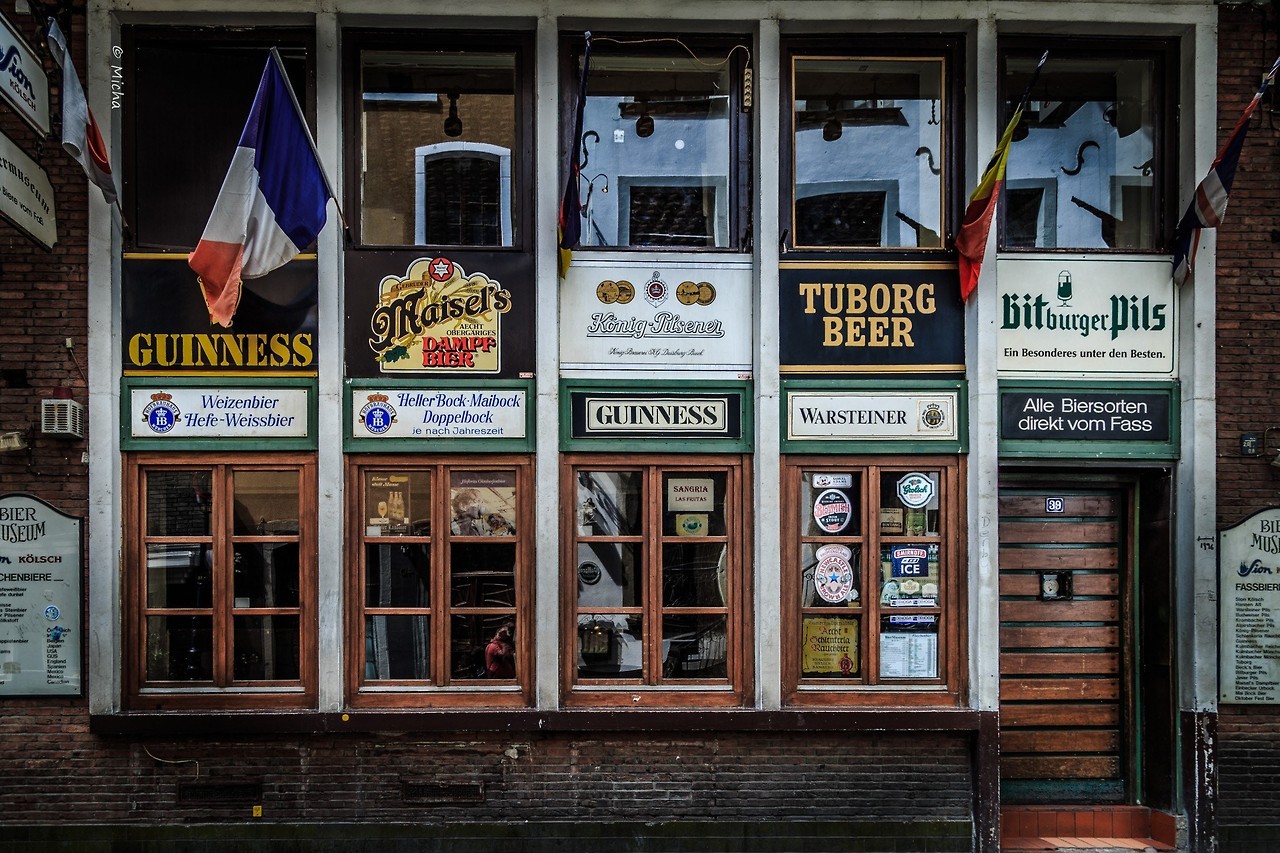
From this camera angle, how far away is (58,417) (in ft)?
22.5

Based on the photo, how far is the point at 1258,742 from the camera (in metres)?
7.30

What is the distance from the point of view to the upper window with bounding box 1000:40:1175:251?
300 inches

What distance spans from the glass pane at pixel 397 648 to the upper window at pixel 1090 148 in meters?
5.38

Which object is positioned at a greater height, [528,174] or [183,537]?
[528,174]

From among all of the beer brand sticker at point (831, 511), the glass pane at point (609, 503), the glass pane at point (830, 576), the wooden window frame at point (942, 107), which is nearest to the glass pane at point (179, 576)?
the glass pane at point (609, 503)

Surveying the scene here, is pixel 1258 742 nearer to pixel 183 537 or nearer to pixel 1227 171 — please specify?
pixel 1227 171

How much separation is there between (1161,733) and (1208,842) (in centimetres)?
81

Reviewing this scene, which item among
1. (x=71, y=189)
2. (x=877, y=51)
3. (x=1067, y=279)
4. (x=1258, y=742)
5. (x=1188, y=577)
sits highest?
(x=877, y=51)

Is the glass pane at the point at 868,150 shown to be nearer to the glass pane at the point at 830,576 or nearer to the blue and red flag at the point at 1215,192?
the blue and red flag at the point at 1215,192

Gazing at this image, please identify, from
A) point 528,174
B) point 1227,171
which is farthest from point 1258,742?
point 528,174

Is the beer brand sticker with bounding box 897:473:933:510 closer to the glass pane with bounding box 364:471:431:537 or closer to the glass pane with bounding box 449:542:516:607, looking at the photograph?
the glass pane with bounding box 449:542:516:607

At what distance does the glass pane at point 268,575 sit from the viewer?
7.25 meters

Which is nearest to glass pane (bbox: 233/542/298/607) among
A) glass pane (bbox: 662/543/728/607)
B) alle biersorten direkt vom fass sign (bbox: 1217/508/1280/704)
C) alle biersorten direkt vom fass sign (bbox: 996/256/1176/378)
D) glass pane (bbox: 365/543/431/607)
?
glass pane (bbox: 365/543/431/607)

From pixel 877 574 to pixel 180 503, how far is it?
5.22 metres
